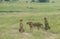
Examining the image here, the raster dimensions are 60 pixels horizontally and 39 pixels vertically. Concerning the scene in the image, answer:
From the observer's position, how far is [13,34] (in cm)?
2509

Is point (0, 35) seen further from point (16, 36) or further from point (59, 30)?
point (59, 30)

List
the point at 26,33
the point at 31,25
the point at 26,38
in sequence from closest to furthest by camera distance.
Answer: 1. the point at 26,38
2. the point at 26,33
3. the point at 31,25

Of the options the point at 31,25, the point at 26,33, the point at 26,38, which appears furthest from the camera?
the point at 31,25

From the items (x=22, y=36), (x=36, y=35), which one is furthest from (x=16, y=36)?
(x=36, y=35)

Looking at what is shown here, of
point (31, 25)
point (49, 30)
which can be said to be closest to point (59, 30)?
point (49, 30)

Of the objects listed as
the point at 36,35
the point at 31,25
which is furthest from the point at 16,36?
the point at 31,25

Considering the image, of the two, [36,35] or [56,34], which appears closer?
[36,35]

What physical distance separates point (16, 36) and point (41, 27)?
228 inches

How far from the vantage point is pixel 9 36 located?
24.2 metres

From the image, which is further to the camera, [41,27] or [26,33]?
[41,27]

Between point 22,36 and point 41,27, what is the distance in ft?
17.1

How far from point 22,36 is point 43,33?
2.72 meters

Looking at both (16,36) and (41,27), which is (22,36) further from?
(41,27)

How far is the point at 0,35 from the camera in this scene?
2508cm
